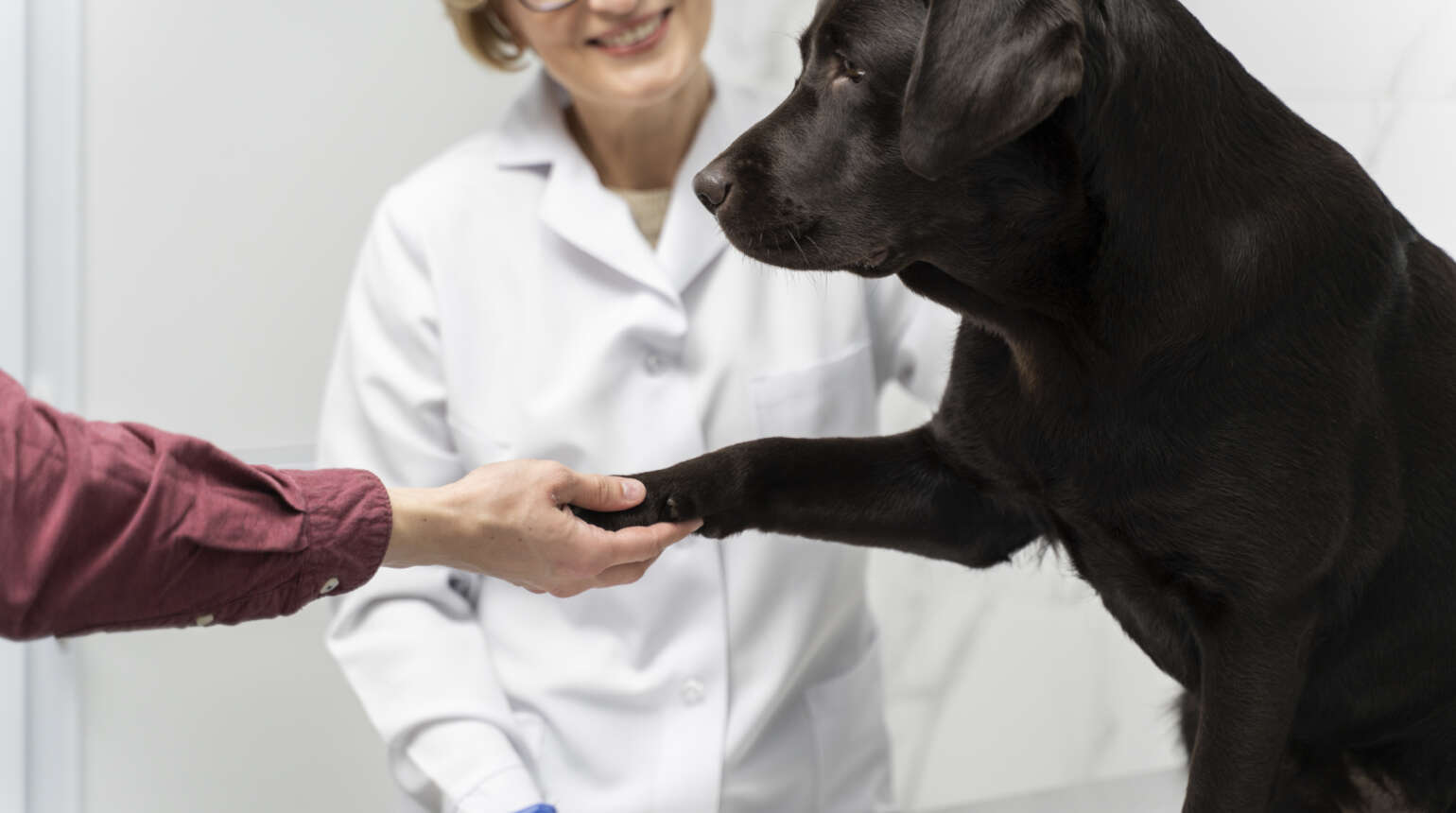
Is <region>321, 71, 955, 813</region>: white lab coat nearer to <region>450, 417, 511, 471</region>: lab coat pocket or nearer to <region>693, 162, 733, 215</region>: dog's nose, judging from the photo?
<region>450, 417, 511, 471</region>: lab coat pocket

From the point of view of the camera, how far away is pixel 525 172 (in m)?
1.15

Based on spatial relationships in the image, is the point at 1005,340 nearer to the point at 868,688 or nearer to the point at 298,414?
the point at 868,688

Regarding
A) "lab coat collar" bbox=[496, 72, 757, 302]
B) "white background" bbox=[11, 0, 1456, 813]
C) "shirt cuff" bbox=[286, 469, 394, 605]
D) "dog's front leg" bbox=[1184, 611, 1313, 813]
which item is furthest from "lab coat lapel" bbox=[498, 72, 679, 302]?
A: "dog's front leg" bbox=[1184, 611, 1313, 813]

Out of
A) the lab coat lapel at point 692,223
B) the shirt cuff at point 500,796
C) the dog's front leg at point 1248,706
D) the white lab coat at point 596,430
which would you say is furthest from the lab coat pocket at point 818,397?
the dog's front leg at point 1248,706

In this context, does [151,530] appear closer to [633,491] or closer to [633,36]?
[633,491]

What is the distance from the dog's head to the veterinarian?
0.19 metres

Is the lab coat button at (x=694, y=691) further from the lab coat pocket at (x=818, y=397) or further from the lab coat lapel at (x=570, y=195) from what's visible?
the lab coat lapel at (x=570, y=195)

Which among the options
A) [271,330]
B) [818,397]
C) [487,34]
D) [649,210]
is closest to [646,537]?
[818,397]

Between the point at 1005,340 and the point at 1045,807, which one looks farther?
the point at 1045,807

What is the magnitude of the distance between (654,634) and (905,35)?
22.2 inches

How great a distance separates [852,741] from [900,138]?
2.19 feet

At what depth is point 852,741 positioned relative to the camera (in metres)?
1.18

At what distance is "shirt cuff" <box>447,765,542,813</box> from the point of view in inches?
38.7

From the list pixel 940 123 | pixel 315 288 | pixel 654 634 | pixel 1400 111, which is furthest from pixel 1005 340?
pixel 315 288
